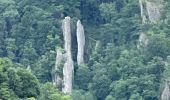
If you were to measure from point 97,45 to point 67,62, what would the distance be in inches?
138

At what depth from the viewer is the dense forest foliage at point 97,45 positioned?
233ft

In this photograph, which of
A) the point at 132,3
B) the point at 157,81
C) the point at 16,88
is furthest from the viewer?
the point at 132,3

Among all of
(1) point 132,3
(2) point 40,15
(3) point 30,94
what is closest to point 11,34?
(2) point 40,15

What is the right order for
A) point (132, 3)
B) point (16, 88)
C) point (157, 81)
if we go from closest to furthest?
point (16, 88)
point (157, 81)
point (132, 3)

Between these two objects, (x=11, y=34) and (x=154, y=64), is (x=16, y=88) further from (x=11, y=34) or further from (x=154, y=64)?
(x=11, y=34)

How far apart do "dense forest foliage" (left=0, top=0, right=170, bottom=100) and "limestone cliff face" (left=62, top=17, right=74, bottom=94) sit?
1.21 ft

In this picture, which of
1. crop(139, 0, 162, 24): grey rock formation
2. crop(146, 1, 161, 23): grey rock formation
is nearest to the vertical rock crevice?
crop(139, 0, 162, 24): grey rock formation

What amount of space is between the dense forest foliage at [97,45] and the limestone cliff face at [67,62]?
37cm

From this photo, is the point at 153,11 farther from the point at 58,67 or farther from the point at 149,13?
the point at 58,67

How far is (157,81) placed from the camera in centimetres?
7044

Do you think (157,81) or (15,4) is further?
(15,4)

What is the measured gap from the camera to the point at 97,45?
247 ft

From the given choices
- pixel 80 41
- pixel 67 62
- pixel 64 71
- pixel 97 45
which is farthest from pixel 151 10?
pixel 64 71

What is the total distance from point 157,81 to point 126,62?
8.44 ft
